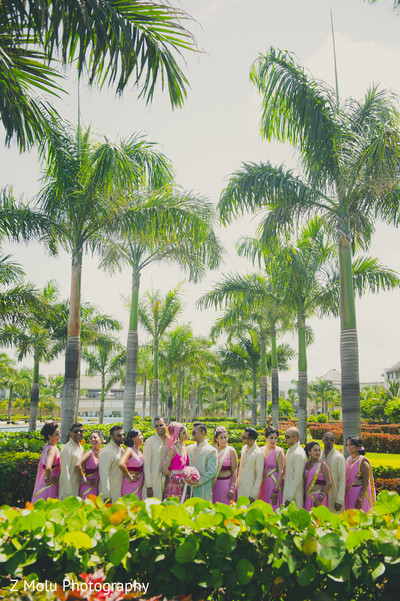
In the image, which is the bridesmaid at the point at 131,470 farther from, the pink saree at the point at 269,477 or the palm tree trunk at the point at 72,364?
the palm tree trunk at the point at 72,364

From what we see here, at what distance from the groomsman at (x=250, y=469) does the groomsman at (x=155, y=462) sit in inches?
37.4

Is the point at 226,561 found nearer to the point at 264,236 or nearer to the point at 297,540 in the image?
the point at 297,540

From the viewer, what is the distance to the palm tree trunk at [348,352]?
29.1 feet

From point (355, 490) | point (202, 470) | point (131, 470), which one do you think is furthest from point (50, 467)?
point (355, 490)

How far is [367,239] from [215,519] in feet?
32.7

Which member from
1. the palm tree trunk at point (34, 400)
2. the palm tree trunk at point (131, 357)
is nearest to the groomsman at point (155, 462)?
the palm tree trunk at point (131, 357)

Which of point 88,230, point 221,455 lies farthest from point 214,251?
point 221,455

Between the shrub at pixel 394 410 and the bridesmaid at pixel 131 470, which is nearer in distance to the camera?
the bridesmaid at pixel 131 470

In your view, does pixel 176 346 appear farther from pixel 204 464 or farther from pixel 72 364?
pixel 204 464

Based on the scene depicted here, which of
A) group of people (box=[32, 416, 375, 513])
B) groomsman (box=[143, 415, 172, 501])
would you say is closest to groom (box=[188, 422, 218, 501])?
group of people (box=[32, 416, 375, 513])

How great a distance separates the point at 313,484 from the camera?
5539mm

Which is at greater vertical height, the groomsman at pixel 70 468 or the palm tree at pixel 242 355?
the palm tree at pixel 242 355

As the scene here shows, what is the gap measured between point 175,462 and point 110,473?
80 centimetres

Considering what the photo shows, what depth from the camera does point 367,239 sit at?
11.5 metres
